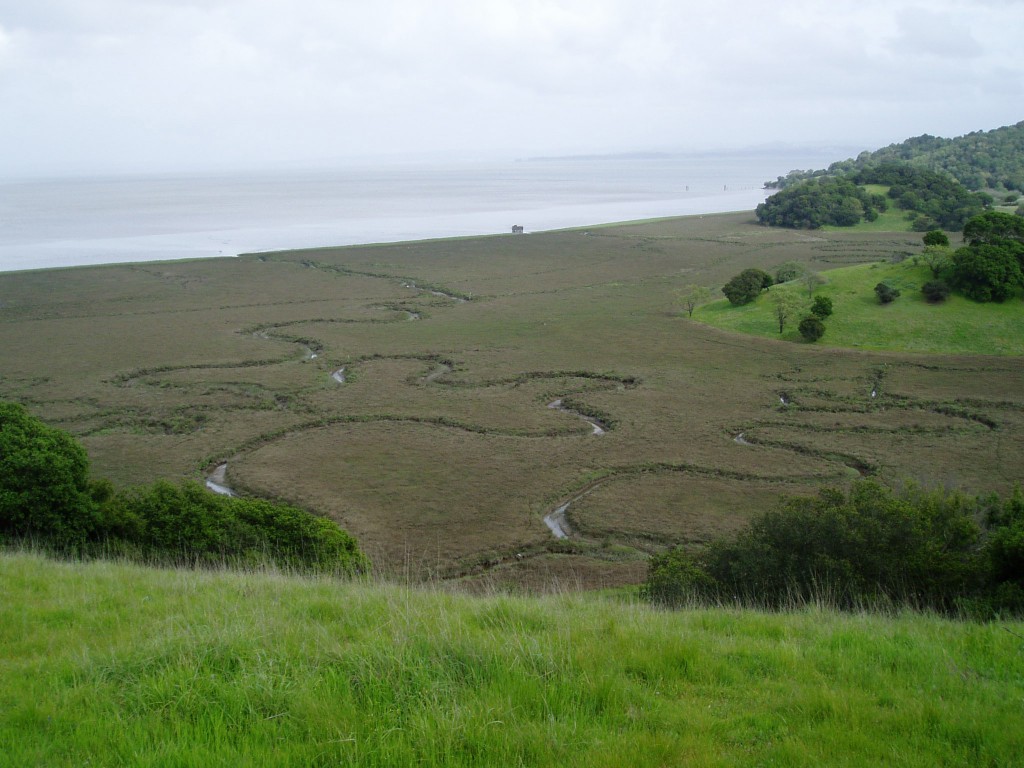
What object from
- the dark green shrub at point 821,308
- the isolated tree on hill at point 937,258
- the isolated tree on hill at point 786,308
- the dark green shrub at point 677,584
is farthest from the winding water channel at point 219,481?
the isolated tree on hill at point 937,258

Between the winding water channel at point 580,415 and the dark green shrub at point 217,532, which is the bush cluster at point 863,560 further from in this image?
the winding water channel at point 580,415

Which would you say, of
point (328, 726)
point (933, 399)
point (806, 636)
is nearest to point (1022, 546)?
point (806, 636)

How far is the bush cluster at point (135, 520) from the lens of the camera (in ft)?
52.0

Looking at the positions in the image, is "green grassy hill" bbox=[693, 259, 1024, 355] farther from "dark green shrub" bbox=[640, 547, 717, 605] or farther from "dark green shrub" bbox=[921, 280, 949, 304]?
"dark green shrub" bbox=[640, 547, 717, 605]

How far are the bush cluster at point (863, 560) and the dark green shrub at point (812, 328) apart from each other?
28.3 m

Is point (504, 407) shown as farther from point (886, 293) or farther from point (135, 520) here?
point (886, 293)

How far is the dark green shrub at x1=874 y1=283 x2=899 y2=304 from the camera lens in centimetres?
4603

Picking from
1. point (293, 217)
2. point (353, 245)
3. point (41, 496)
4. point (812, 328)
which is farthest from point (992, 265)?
point (293, 217)

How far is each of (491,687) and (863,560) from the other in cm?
979

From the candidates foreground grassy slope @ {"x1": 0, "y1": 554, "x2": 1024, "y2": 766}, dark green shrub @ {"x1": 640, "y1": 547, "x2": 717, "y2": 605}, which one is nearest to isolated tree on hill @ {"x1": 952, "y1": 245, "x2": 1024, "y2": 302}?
dark green shrub @ {"x1": 640, "y1": 547, "x2": 717, "y2": 605}

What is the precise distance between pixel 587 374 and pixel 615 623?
98.3 feet

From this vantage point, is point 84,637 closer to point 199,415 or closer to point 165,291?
point 199,415

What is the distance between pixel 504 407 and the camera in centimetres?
3241

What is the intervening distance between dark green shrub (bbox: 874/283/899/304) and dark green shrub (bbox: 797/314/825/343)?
19.0 feet
